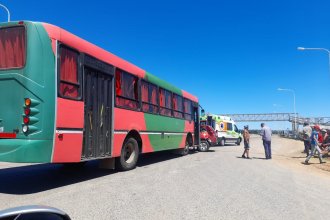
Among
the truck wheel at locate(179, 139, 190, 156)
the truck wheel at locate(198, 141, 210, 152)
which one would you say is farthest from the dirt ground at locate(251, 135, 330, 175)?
the truck wheel at locate(179, 139, 190, 156)

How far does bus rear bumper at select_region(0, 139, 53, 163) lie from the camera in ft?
21.1

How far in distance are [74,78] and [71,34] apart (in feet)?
3.32

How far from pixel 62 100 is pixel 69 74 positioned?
27.6 inches

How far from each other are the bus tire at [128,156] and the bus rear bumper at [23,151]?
3.56 metres

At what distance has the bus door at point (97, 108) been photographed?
8203 mm

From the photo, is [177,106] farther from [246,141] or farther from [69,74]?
[69,74]

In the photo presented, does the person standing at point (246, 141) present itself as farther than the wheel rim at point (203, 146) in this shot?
No

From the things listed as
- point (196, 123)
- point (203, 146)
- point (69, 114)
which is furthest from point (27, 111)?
point (203, 146)

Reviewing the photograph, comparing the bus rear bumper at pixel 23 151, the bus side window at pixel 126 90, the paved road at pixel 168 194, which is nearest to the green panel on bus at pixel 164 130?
the bus side window at pixel 126 90

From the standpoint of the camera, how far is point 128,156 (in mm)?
10703

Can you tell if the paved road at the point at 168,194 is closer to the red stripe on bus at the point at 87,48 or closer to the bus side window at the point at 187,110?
the red stripe on bus at the point at 87,48

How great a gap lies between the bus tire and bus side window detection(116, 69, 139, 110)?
1101 millimetres

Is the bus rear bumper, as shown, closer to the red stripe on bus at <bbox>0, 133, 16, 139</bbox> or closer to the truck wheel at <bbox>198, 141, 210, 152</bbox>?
the red stripe on bus at <bbox>0, 133, 16, 139</bbox>

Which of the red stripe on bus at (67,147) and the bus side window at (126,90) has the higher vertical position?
the bus side window at (126,90)
